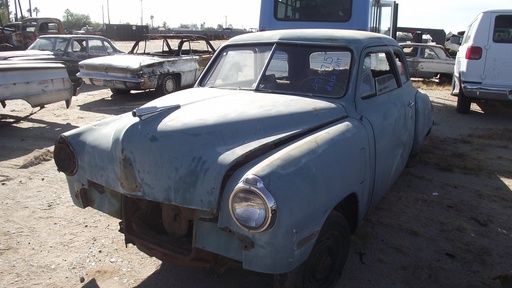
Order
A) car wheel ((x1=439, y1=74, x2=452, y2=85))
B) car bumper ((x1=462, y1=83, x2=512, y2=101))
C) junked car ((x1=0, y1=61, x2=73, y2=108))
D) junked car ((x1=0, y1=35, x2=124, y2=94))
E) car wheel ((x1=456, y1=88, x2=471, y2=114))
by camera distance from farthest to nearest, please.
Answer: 1. car wheel ((x1=439, y1=74, x2=452, y2=85))
2. junked car ((x1=0, y1=35, x2=124, y2=94))
3. car wheel ((x1=456, y1=88, x2=471, y2=114))
4. car bumper ((x1=462, y1=83, x2=512, y2=101))
5. junked car ((x1=0, y1=61, x2=73, y2=108))

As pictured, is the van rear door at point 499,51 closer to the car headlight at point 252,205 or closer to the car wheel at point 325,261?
the car wheel at point 325,261

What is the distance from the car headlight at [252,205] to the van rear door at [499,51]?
7.27 m

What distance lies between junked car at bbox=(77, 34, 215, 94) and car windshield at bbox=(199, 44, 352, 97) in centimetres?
577

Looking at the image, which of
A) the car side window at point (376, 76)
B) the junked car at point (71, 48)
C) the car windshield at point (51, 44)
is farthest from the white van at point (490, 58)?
the car windshield at point (51, 44)

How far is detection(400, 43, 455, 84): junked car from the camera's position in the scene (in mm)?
13031

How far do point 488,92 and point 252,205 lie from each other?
7161mm

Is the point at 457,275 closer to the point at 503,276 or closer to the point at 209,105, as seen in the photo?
the point at 503,276

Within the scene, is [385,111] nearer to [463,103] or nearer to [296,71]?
[296,71]

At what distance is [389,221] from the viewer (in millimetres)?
3811

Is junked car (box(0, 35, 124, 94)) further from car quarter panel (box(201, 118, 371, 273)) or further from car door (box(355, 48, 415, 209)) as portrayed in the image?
car quarter panel (box(201, 118, 371, 273))

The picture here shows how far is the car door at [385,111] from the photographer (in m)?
3.21

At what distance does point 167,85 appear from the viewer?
32.1 ft

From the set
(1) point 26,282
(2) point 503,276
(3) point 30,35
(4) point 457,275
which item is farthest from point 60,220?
(3) point 30,35

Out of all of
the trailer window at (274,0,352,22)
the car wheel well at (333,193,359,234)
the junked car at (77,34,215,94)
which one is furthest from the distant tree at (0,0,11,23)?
the car wheel well at (333,193,359,234)
